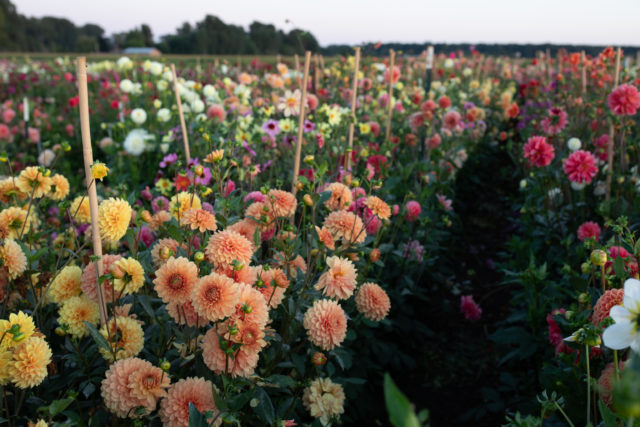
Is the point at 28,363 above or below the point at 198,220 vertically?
below

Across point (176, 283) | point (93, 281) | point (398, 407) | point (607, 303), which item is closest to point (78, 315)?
point (93, 281)

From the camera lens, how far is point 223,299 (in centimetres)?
98

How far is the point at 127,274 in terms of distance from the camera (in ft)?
3.45

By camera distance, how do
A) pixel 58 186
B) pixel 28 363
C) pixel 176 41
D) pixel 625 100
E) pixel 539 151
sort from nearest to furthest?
pixel 28 363 < pixel 58 186 < pixel 625 100 < pixel 539 151 < pixel 176 41

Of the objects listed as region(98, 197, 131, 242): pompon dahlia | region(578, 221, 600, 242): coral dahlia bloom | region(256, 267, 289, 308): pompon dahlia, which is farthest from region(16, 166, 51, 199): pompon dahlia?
region(578, 221, 600, 242): coral dahlia bloom

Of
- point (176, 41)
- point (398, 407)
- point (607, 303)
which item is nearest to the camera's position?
point (398, 407)

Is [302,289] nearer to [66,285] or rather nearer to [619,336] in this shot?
[66,285]

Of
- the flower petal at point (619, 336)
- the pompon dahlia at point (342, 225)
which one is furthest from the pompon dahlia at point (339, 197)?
the flower petal at point (619, 336)

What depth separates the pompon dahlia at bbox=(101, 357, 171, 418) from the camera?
3.15ft

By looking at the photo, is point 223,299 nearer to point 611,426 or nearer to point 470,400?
point 611,426

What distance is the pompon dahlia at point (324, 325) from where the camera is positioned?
120cm

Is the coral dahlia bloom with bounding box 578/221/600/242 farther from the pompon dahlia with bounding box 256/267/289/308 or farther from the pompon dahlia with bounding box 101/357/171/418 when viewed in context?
the pompon dahlia with bounding box 101/357/171/418

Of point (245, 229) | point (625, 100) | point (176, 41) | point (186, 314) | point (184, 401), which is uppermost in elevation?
point (176, 41)

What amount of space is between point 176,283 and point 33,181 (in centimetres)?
60
